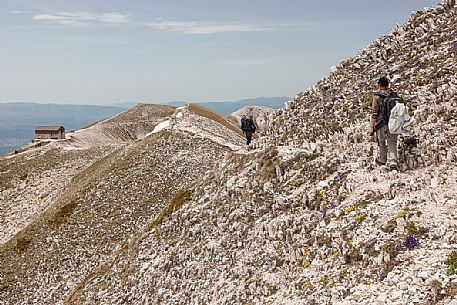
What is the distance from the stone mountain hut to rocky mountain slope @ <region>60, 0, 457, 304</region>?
109m

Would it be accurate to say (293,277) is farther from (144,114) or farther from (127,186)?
(144,114)

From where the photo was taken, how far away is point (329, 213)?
62.0 ft

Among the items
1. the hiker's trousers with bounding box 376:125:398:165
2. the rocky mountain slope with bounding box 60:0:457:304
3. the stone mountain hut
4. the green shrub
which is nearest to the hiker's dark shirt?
the hiker's trousers with bounding box 376:125:398:165

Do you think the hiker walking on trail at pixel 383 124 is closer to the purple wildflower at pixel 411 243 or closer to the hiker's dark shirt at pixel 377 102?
the hiker's dark shirt at pixel 377 102

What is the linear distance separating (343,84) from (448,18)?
936 cm

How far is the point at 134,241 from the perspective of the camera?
32000 millimetres

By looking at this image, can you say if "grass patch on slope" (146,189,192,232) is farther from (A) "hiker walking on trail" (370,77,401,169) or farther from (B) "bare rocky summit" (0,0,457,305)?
(A) "hiker walking on trail" (370,77,401,169)

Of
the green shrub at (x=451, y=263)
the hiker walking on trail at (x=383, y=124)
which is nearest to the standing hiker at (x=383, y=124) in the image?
the hiker walking on trail at (x=383, y=124)

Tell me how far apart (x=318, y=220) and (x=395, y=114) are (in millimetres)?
6817

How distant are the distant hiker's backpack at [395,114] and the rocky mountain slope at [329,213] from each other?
2020mm

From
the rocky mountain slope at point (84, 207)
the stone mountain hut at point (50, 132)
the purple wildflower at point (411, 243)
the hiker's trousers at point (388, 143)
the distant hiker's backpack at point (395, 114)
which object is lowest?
the rocky mountain slope at point (84, 207)

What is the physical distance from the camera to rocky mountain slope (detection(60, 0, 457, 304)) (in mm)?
14031

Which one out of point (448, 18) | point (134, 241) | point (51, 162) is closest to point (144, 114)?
point (51, 162)

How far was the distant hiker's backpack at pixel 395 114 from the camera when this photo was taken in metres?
17.8
